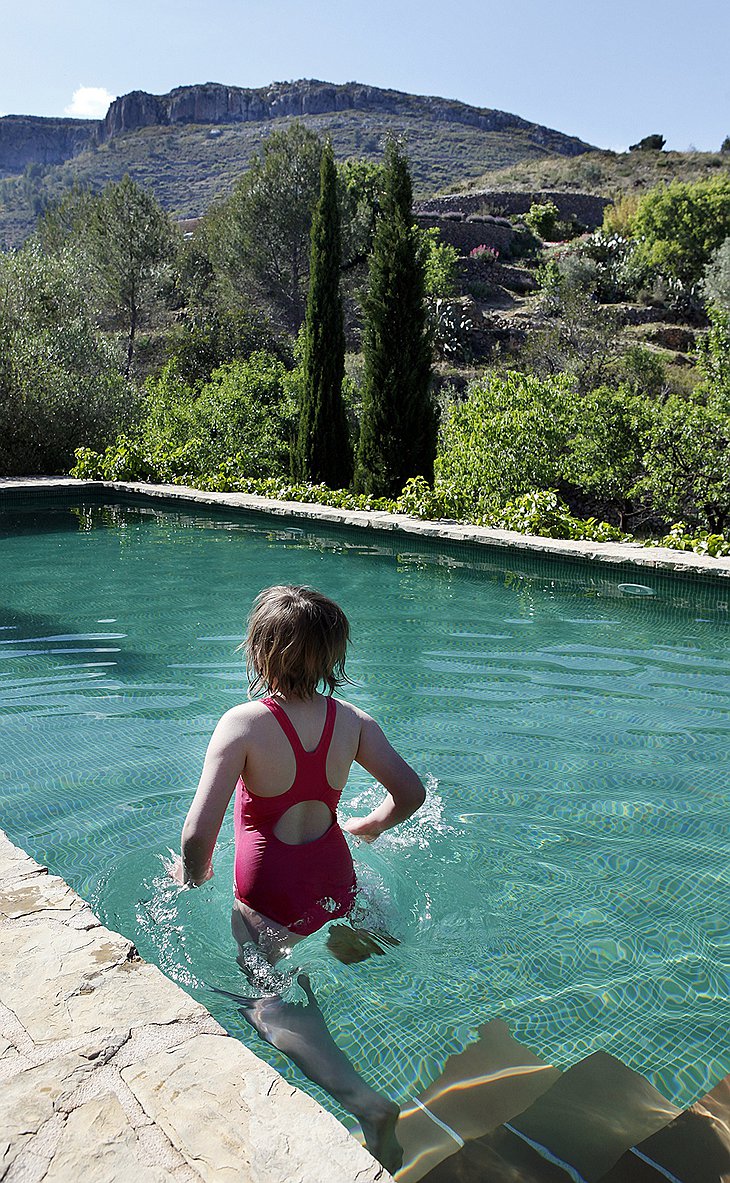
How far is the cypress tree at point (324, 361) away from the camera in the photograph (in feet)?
45.3

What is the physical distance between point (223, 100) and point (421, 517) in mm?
102922

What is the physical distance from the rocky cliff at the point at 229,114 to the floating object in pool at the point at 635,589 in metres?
91.2

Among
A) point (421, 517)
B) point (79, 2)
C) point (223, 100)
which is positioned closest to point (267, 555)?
point (421, 517)

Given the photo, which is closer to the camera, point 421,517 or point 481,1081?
point 481,1081

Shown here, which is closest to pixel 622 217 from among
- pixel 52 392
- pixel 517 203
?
pixel 517 203

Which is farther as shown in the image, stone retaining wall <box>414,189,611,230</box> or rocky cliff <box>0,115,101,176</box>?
rocky cliff <box>0,115,101,176</box>

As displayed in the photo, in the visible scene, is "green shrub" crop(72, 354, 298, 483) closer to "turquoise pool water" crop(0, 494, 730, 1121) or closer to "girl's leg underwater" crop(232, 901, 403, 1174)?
"turquoise pool water" crop(0, 494, 730, 1121)

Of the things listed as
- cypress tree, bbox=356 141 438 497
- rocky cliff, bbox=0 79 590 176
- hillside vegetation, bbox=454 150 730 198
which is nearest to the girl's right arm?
cypress tree, bbox=356 141 438 497

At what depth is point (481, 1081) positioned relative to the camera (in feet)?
7.18

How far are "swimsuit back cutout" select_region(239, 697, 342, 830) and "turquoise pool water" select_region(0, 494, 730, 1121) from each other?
428 mm

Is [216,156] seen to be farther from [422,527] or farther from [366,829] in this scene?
[366,829]

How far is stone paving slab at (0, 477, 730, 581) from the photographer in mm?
7508

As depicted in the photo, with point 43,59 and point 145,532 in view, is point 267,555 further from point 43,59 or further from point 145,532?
point 43,59

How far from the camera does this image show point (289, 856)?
90.9 inches
